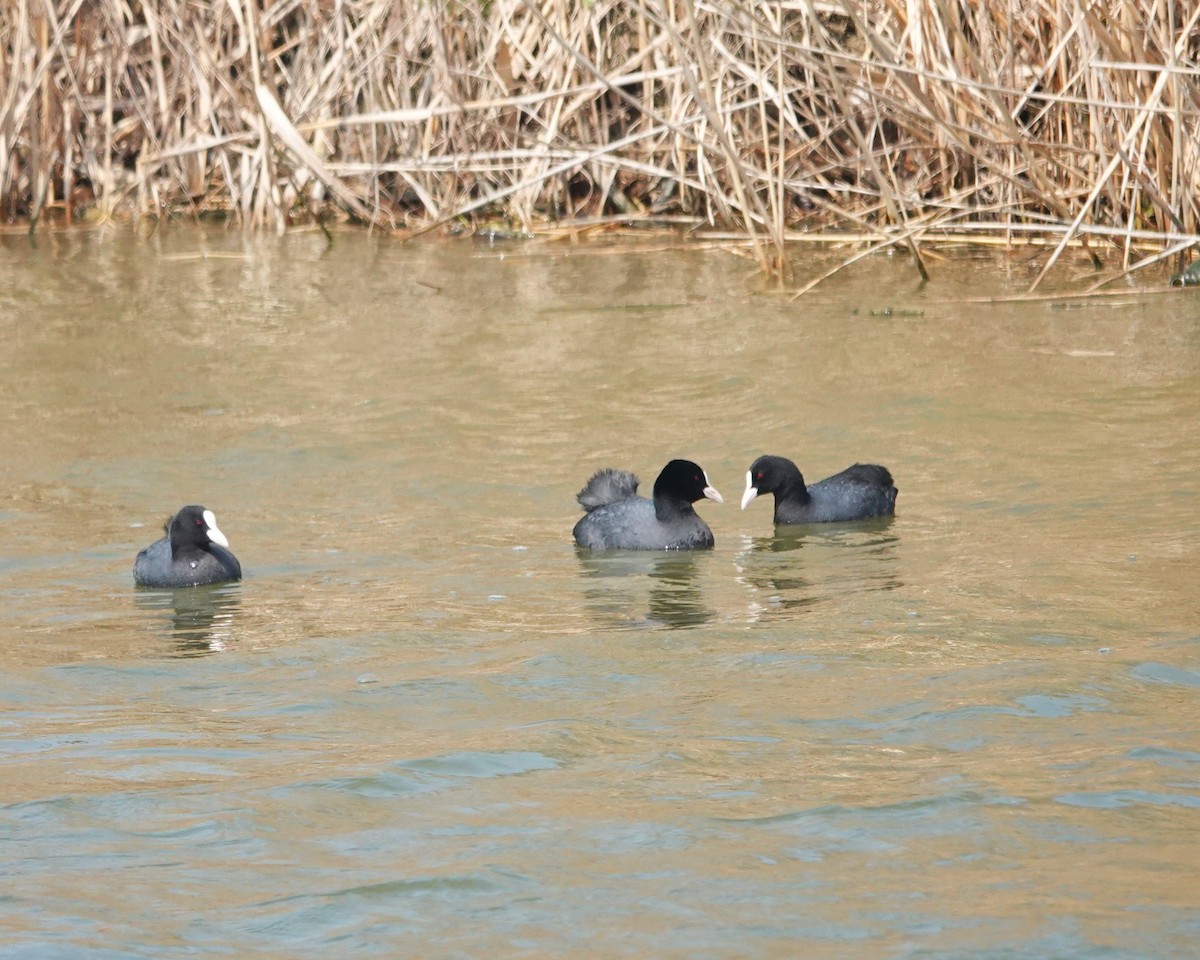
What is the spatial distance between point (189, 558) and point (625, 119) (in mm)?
7460

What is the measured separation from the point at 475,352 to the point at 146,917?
624 cm

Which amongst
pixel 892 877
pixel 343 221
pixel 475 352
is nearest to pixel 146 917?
pixel 892 877

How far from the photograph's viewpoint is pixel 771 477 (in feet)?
21.0

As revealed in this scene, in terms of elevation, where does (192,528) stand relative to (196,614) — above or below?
above

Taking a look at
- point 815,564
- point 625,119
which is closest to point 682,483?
point 815,564

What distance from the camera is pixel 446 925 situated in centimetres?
304

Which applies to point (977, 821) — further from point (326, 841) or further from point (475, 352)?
point (475, 352)

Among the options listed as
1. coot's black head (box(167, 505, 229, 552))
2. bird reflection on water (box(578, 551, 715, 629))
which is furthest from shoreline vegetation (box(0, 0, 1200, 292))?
coot's black head (box(167, 505, 229, 552))

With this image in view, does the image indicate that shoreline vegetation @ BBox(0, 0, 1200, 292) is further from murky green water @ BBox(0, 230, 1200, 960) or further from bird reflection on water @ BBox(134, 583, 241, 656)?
bird reflection on water @ BBox(134, 583, 241, 656)

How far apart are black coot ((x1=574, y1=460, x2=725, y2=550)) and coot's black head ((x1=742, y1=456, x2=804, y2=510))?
0.27 m

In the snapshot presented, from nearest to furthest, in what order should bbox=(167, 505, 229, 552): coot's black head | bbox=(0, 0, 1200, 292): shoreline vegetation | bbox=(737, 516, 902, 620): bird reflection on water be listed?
bbox=(737, 516, 902, 620): bird reflection on water, bbox=(167, 505, 229, 552): coot's black head, bbox=(0, 0, 1200, 292): shoreline vegetation

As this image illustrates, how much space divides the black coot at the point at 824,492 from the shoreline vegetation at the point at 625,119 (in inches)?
118

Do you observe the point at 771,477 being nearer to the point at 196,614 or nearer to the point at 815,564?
the point at 815,564

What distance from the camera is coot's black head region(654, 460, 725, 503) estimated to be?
6.13 meters
